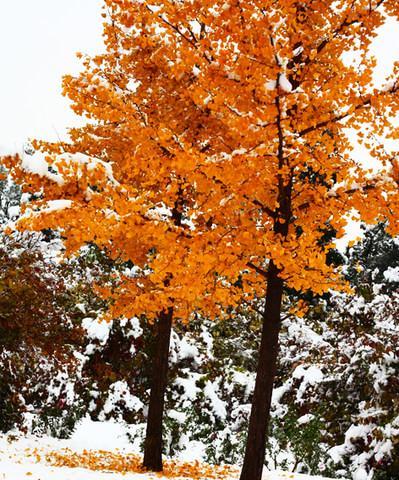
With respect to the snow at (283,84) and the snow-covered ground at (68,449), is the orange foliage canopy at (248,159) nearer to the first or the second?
the snow at (283,84)

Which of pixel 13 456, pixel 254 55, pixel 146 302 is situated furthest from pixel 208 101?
pixel 13 456

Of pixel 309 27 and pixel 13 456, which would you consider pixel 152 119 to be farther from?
pixel 13 456

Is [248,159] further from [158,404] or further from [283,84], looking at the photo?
[158,404]

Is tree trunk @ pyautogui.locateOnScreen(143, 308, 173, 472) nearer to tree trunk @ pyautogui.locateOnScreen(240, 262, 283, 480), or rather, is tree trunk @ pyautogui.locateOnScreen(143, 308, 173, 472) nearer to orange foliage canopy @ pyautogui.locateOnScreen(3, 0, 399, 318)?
orange foliage canopy @ pyautogui.locateOnScreen(3, 0, 399, 318)

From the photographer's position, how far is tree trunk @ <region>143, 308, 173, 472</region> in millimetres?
7770

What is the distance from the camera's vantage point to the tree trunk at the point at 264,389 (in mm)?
5867

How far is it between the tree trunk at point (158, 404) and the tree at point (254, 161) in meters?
1.31

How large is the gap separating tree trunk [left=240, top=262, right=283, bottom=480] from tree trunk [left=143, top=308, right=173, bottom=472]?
2.17 m

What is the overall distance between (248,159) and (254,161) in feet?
0.21

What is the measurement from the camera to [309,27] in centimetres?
573

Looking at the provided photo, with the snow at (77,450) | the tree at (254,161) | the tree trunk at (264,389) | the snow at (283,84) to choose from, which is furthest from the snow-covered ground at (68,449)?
the snow at (283,84)

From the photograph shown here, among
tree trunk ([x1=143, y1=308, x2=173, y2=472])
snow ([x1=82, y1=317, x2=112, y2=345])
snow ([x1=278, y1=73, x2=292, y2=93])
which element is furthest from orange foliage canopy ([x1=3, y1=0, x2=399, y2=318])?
snow ([x1=82, y1=317, x2=112, y2=345])

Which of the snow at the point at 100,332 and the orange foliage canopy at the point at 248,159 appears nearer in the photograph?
the orange foliage canopy at the point at 248,159

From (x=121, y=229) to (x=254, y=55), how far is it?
2.10 meters
